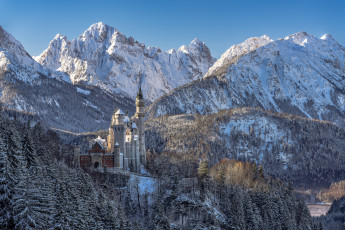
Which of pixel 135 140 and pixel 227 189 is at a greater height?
pixel 135 140

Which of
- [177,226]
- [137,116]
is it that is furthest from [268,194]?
[137,116]

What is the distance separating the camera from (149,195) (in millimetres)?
110312

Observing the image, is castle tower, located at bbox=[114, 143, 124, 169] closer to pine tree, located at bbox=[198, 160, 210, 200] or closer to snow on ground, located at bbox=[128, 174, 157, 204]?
snow on ground, located at bbox=[128, 174, 157, 204]

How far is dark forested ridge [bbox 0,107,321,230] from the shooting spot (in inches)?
2206

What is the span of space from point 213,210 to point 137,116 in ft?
154

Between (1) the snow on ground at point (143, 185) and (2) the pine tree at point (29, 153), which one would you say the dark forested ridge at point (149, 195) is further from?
(1) the snow on ground at point (143, 185)

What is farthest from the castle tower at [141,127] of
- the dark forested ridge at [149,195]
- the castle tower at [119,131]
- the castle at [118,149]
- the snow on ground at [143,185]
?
the snow on ground at [143,185]

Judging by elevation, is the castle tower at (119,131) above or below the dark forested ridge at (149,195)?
above

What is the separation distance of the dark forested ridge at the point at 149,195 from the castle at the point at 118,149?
4.65m

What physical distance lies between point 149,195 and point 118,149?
14.6 metres

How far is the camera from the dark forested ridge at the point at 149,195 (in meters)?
56.0

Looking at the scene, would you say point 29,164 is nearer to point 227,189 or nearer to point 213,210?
point 213,210

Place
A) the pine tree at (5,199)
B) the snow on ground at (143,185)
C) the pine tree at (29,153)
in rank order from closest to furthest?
the pine tree at (5,199) → the pine tree at (29,153) → the snow on ground at (143,185)

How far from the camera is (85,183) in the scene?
231 feet
